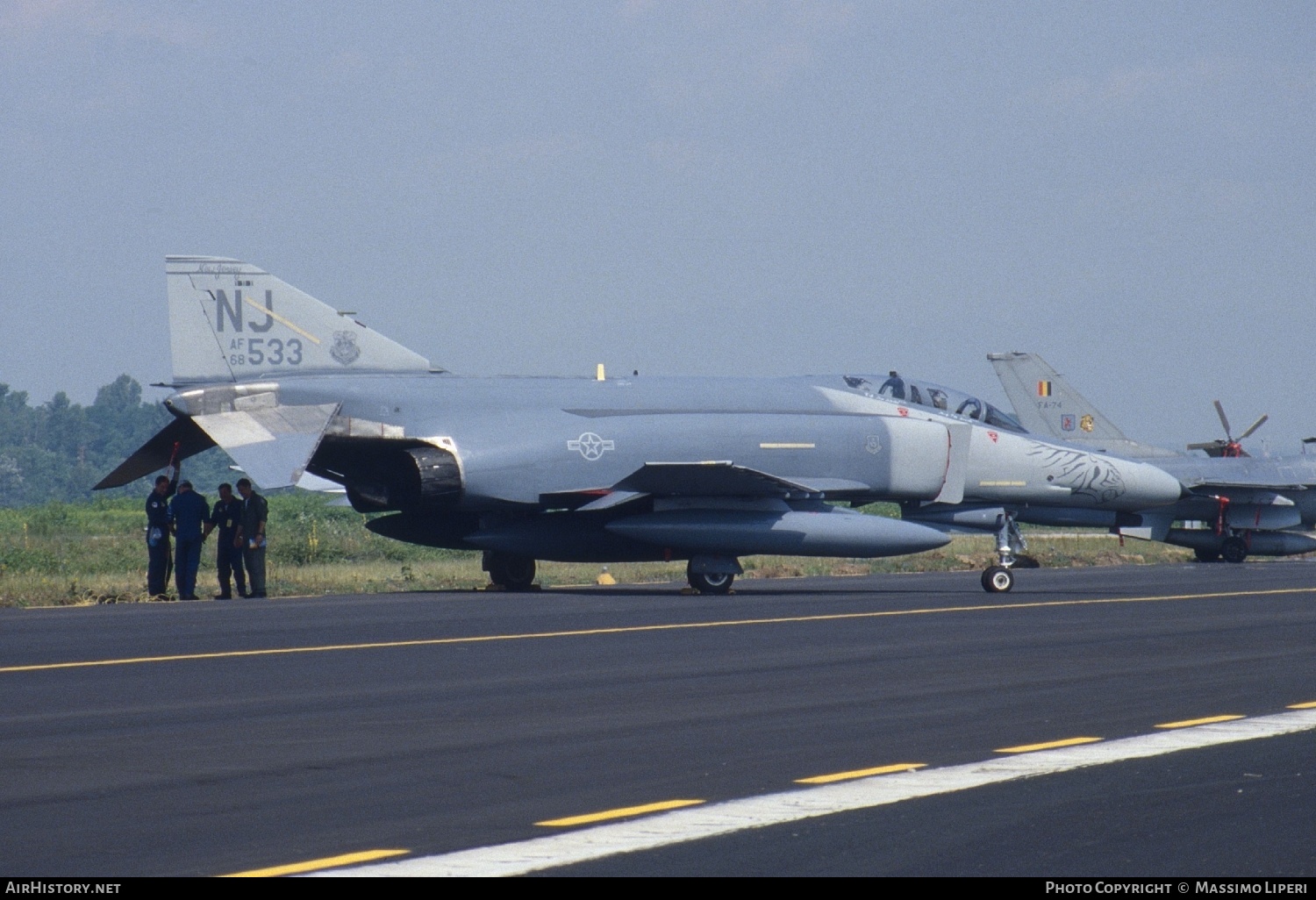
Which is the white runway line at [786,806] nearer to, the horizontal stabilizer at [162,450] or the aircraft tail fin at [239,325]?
the aircraft tail fin at [239,325]

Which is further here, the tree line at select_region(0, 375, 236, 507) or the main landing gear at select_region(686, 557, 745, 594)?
the tree line at select_region(0, 375, 236, 507)

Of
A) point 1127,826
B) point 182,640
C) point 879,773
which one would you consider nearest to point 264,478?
point 182,640

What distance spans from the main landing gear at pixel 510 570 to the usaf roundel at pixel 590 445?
253 cm

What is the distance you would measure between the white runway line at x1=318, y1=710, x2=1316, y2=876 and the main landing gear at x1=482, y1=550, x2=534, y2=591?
16486mm

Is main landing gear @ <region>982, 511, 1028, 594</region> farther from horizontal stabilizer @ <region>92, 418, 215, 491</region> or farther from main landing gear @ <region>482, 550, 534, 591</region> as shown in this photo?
horizontal stabilizer @ <region>92, 418, 215, 491</region>

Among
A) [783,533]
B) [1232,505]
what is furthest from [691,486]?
[1232,505]

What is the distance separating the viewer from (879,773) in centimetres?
841

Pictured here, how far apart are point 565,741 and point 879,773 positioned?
80.3 inches

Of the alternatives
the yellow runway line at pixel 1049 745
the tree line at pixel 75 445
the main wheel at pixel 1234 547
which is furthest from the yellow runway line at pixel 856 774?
the tree line at pixel 75 445

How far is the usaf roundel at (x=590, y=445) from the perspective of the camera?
23.9 meters

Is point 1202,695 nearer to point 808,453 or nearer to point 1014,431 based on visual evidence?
point 808,453

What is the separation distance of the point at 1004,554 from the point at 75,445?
158 metres

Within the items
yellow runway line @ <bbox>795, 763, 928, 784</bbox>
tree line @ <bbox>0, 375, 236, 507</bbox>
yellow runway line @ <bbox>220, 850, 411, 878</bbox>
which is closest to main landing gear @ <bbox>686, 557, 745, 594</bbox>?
yellow runway line @ <bbox>795, 763, 928, 784</bbox>

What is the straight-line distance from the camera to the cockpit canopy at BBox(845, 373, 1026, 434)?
1030 inches
